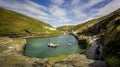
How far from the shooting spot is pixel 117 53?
44.0 metres

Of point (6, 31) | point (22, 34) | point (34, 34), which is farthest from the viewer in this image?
point (34, 34)

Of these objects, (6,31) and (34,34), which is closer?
(6,31)

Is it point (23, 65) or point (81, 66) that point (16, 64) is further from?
point (81, 66)

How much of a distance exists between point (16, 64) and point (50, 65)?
38.8 feet

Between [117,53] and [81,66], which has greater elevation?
[117,53]

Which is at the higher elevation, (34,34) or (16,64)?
(34,34)

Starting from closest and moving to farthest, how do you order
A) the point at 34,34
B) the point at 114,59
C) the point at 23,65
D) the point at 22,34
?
the point at 114,59 < the point at 23,65 < the point at 22,34 < the point at 34,34

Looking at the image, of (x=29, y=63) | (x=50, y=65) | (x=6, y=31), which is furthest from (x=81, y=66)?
(x=6, y=31)

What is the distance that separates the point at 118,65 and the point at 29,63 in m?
29.8

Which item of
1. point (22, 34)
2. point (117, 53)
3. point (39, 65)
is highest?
point (22, 34)

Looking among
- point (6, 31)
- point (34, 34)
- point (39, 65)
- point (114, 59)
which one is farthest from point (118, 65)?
point (34, 34)

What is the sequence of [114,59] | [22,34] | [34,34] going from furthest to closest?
[34,34] → [22,34] → [114,59]

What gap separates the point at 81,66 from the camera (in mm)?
42562

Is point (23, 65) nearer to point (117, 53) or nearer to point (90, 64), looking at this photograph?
point (90, 64)
